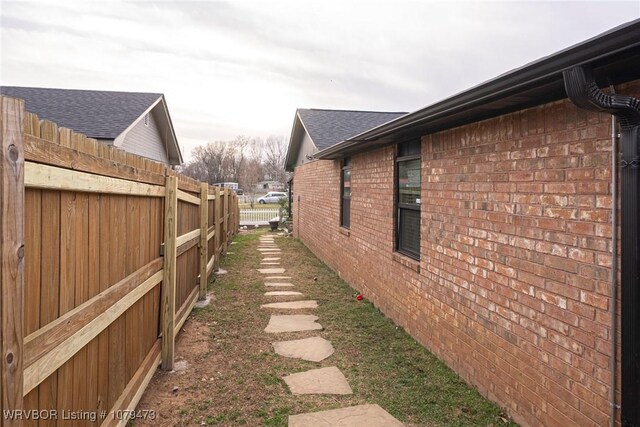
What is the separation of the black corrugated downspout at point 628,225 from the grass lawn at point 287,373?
1133mm

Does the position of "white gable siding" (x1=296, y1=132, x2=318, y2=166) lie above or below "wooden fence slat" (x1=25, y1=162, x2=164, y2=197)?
above

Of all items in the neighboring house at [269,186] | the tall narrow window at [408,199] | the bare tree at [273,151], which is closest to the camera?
the tall narrow window at [408,199]

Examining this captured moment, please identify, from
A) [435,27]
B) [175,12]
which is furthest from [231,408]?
[435,27]

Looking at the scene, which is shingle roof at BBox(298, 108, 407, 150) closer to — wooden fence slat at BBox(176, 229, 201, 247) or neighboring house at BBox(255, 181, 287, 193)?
wooden fence slat at BBox(176, 229, 201, 247)

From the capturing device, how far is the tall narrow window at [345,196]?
327 inches

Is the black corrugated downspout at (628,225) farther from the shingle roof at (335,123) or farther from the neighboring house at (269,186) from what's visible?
the neighboring house at (269,186)

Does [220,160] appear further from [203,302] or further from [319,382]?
[319,382]

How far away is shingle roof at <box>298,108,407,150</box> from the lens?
43.6 feet

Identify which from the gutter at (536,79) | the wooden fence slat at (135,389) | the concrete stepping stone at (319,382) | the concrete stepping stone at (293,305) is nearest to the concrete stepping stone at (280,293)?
the concrete stepping stone at (293,305)

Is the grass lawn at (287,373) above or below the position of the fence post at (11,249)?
below

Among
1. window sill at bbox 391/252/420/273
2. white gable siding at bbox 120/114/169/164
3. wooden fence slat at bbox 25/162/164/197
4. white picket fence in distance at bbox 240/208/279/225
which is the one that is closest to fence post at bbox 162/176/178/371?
wooden fence slat at bbox 25/162/164/197

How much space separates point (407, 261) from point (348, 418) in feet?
7.33

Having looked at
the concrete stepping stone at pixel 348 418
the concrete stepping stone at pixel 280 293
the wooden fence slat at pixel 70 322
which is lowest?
the concrete stepping stone at pixel 348 418

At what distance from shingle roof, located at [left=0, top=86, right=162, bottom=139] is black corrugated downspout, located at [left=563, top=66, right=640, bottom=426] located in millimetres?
11785
